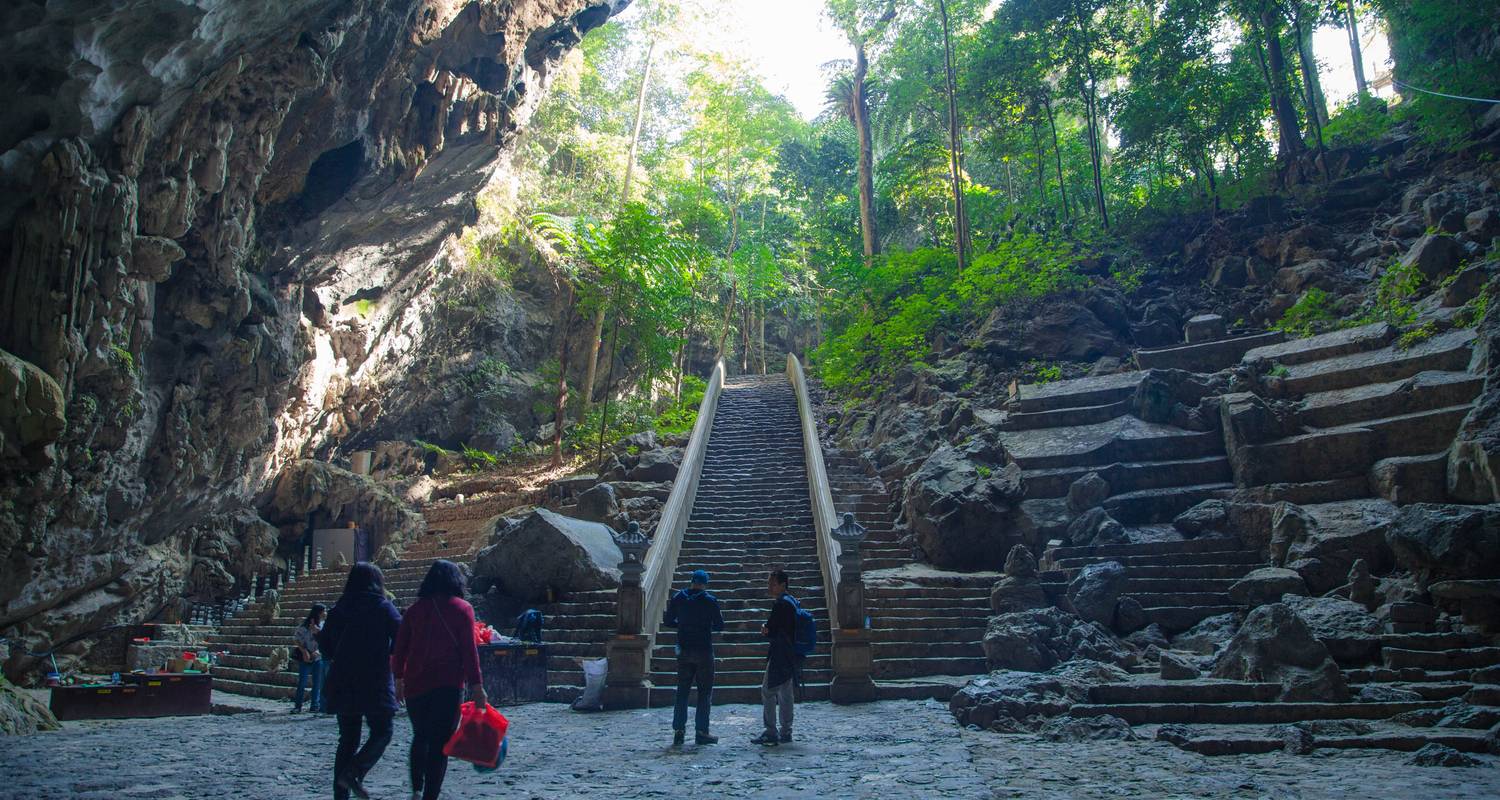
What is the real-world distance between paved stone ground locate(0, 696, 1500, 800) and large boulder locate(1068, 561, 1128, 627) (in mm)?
3283

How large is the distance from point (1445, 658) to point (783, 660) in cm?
587

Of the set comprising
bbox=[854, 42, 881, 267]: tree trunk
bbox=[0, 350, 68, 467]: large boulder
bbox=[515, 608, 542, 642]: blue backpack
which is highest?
bbox=[854, 42, 881, 267]: tree trunk

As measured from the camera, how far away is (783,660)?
6359 mm

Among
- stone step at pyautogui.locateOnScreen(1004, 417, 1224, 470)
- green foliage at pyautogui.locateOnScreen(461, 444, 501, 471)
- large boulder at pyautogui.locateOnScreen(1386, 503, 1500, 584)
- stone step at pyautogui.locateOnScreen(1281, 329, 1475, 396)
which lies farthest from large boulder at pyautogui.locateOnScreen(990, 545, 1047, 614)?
green foliage at pyautogui.locateOnScreen(461, 444, 501, 471)

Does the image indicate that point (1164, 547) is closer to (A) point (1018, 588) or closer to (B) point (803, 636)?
(A) point (1018, 588)

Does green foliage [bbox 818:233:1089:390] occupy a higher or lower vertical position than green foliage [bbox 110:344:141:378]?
higher

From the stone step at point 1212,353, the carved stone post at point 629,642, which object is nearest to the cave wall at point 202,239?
the carved stone post at point 629,642

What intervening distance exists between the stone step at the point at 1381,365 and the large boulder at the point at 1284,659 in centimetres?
753

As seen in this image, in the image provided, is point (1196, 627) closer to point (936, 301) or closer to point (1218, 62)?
point (936, 301)

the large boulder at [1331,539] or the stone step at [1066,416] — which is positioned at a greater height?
the stone step at [1066,416]

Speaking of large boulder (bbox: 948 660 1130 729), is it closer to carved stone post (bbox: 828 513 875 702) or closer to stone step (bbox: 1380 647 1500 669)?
carved stone post (bbox: 828 513 875 702)

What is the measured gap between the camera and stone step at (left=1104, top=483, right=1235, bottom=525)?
39.1 feet

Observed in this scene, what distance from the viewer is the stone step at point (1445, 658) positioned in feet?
23.7

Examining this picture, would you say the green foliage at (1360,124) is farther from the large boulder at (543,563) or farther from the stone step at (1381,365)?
the large boulder at (543,563)
